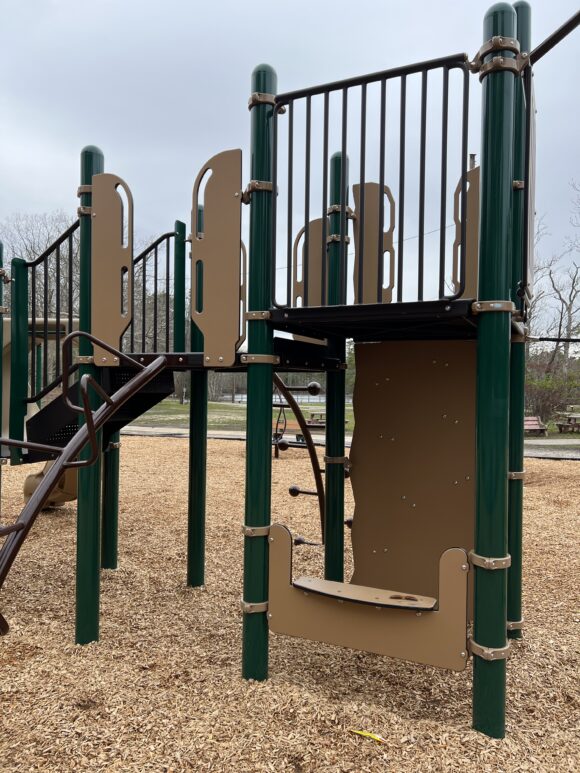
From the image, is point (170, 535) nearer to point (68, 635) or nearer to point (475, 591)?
point (68, 635)

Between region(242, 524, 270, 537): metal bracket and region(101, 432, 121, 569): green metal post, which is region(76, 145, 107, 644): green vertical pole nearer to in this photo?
region(242, 524, 270, 537): metal bracket

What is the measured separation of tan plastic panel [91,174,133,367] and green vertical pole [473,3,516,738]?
1.93 meters

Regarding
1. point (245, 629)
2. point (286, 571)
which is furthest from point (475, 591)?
point (245, 629)

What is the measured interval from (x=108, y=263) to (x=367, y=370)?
1667mm

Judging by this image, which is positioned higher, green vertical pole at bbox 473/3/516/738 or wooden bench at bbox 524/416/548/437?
green vertical pole at bbox 473/3/516/738

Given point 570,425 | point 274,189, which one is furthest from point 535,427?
point 274,189

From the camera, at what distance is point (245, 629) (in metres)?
3.04

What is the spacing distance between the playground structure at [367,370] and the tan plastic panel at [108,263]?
1 cm

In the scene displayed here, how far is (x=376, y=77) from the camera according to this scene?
2.82 meters

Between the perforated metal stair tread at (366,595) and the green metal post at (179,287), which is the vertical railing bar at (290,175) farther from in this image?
the green metal post at (179,287)

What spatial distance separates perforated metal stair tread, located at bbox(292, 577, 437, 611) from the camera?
8.96 feet

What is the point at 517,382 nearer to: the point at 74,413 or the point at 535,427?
the point at 74,413

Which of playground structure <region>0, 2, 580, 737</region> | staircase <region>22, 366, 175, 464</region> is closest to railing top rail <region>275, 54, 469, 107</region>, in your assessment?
playground structure <region>0, 2, 580, 737</region>

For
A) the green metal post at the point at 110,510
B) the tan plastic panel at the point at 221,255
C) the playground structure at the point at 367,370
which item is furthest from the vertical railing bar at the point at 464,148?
the green metal post at the point at 110,510
